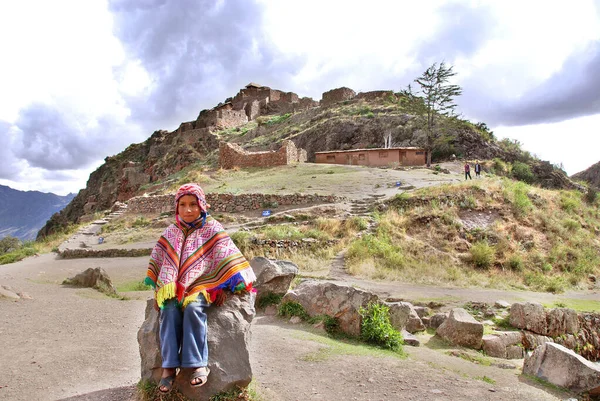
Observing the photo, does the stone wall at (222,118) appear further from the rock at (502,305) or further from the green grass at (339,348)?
the green grass at (339,348)

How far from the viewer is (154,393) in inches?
143

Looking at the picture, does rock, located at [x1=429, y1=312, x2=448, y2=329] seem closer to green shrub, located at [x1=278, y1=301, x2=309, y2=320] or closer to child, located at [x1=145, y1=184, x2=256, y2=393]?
green shrub, located at [x1=278, y1=301, x2=309, y2=320]

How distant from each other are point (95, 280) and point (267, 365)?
8317 mm

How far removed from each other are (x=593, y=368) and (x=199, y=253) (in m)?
5.45

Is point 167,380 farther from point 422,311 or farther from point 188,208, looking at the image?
point 422,311

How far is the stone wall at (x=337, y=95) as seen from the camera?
5209cm

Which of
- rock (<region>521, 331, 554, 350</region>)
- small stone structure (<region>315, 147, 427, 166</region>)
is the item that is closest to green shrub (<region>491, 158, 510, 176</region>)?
small stone structure (<region>315, 147, 427, 166</region>)

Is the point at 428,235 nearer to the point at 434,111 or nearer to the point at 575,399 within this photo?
the point at 575,399

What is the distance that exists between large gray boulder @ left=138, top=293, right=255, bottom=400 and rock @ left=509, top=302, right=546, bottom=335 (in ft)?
24.1

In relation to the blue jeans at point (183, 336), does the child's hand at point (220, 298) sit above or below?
above

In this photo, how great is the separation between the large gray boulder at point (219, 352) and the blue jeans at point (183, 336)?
0.54 feet

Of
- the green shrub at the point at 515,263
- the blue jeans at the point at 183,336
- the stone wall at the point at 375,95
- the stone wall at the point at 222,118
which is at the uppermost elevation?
the stone wall at the point at 375,95

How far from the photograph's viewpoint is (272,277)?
29.0 feet

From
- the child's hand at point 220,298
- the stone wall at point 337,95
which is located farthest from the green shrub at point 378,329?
the stone wall at point 337,95
